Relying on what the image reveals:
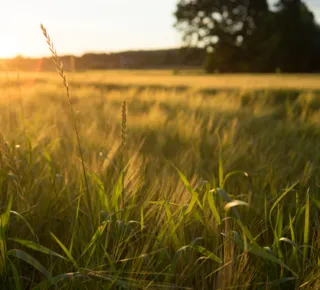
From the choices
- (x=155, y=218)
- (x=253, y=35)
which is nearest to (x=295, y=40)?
(x=253, y=35)

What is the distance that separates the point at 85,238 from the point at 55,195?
0.63 ft

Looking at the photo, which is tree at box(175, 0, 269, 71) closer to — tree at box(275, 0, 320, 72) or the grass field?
tree at box(275, 0, 320, 72)

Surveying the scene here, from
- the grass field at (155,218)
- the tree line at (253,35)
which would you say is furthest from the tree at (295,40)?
the grass field at (155,218)

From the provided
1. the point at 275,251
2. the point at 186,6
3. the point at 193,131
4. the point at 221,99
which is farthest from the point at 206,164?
the point at 186,6

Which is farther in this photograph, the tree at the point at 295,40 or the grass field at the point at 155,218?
the tree at the point at 295,40

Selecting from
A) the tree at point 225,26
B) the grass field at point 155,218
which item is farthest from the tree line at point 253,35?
the grass field at point 155,218

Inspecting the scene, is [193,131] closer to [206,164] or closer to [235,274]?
[206,164]

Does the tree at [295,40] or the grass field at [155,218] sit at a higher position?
the tree at [295,40]

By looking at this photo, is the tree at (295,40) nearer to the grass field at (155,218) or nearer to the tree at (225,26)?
the tree at (225,26)

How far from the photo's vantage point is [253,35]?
22719 mm

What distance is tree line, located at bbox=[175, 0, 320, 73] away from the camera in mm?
21328

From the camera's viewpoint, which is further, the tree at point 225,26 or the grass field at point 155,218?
the tree at point 225,26

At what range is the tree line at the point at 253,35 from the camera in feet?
70.0

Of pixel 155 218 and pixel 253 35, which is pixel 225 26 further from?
pixel 155 218
